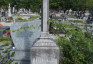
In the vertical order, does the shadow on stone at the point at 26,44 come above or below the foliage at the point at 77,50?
below

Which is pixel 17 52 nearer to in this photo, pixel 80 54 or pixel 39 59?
pixel 39 59

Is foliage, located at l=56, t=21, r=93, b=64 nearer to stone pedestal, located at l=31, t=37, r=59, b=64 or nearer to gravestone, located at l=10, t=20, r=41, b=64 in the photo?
stone pedestal, located at l=31, t=37, r=59, b=64

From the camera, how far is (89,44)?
4.34 meters

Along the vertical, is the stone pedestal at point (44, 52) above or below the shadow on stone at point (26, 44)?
above

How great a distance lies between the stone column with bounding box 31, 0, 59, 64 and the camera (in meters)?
4.27

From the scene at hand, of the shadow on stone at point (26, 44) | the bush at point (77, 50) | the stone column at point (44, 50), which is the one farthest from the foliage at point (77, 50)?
the shadow on stone at point (26, 44)

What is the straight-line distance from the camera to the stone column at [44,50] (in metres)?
4.27

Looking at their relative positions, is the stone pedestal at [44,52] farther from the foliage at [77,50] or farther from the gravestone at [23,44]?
the gravestone at [23,44]

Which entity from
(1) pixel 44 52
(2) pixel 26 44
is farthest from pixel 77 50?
(2) pixel 26 44

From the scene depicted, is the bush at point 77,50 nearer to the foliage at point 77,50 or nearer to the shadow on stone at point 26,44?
the foliage at point 77,50

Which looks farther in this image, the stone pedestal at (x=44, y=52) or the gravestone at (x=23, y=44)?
the gravestone at (x=23, y=44)

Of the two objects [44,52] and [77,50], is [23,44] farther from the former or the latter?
[77,50]

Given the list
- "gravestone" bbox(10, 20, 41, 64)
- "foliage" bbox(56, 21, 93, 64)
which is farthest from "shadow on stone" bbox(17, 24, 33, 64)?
"foliage" bbox(56, 21, 93, 64)

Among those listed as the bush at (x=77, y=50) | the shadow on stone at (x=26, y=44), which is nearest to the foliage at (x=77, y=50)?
the bush at (x=77, y=50)
